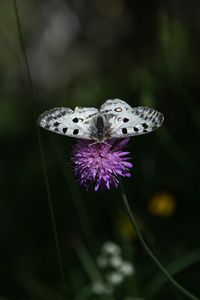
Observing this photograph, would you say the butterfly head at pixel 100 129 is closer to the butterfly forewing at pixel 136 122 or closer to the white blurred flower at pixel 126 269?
the butterfly forewing at pixel 136 122

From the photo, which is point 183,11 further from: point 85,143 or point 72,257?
point 85,143

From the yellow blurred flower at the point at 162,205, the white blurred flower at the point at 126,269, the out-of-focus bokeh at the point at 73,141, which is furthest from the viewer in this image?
the yellow blurred flower at the point at 162,205

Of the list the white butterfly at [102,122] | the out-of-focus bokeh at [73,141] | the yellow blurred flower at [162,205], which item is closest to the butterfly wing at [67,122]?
the white butterfly at [102,122]

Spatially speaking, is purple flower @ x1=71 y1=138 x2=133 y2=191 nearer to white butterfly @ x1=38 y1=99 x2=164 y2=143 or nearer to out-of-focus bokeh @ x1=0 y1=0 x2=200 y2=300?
white butterfly @ x1=38 y1=99 x2=164 y2=143

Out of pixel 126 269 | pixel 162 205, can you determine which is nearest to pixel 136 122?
pixel 126 269

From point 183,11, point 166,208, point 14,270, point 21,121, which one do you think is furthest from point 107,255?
point 183,11

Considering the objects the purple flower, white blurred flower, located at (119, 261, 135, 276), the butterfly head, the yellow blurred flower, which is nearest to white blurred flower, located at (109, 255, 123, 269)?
white blurred flower, located at (119, 261, 135, 276)
